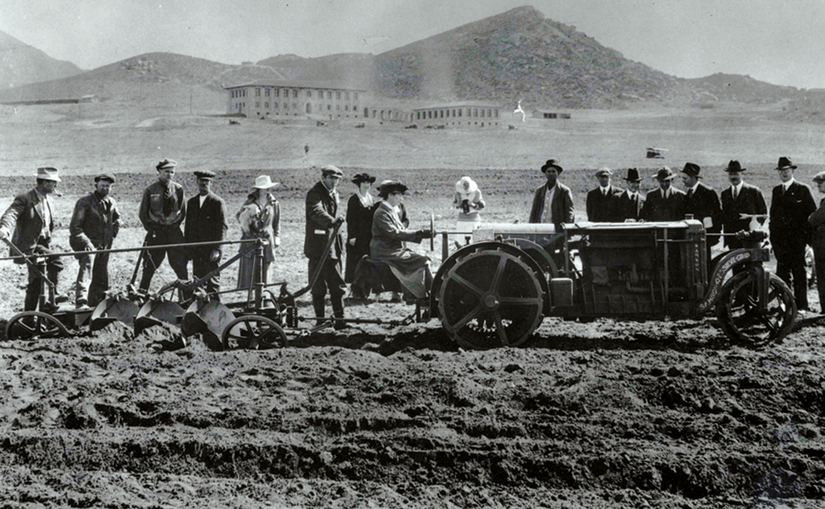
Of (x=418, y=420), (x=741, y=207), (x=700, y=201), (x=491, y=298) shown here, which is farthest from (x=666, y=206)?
(x=418, y=420)

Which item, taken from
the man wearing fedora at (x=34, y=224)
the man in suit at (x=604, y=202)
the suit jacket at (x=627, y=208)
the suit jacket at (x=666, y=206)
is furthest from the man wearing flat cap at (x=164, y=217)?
the suit jacket at (x=666, y=206)

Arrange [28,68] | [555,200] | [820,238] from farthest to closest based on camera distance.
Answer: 1. [28,68]
2. [555,200]
3. [820,238]

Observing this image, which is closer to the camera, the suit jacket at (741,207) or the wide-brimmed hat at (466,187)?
the suit jacket at (741,207)

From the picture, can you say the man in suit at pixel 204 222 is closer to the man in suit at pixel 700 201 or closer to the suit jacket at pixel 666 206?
the suit jacket at pixel 666 206

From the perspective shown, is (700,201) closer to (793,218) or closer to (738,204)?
(738,204)

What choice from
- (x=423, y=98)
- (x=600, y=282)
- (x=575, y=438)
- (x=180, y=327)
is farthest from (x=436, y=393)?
(x=423, y=98)

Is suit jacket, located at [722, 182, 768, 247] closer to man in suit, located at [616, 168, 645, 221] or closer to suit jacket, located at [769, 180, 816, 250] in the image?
suit jacket, located at [769, 180, 816, 250]

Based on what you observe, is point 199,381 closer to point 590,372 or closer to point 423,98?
point 590,372
